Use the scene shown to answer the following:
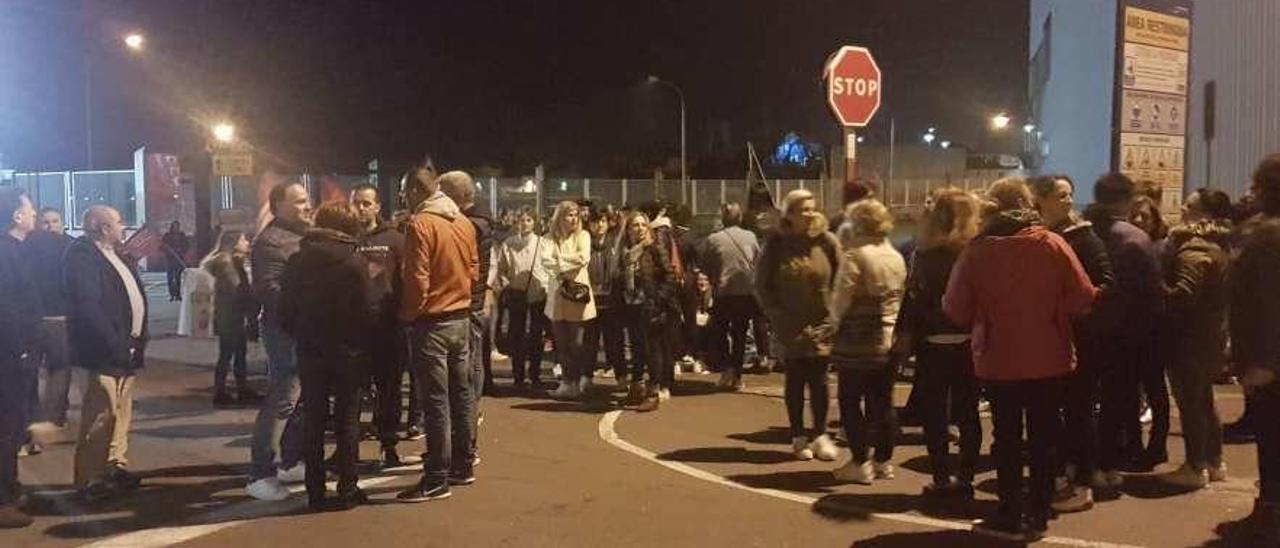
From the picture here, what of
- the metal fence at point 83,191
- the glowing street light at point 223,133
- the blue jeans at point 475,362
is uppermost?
the glowing street light at point 223,133

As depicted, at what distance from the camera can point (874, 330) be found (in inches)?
287

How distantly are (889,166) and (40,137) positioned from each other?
43.6m

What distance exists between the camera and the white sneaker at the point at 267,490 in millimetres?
7410

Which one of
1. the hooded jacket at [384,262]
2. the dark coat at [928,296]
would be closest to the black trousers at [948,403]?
the dark coat at [928,296]

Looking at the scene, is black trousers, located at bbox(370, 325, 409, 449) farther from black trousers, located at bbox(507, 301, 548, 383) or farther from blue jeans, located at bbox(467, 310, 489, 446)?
black trousers, located at bbox(507, 301, 548, 383)

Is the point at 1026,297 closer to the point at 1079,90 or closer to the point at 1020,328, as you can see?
the point at 1020,328

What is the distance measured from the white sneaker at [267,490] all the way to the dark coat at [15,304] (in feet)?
5.13

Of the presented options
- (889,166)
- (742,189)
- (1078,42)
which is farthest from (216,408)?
(889,166)

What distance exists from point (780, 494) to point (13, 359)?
4.68 metres

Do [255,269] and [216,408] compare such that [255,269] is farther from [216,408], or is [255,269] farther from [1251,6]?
[1251,6]

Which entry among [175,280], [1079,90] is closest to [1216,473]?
[1079,90]

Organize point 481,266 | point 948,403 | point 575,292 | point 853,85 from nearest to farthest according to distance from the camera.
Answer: point 948,403
point 481,266
point 853,85
point 575,292

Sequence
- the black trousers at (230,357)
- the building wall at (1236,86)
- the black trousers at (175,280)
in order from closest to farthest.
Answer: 1. the black trousers at (230,357)
2. the building wall at (1236,86)
3. the black trousers at (175,280)

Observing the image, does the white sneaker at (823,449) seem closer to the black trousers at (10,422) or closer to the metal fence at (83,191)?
the black trousers at (10,422)
